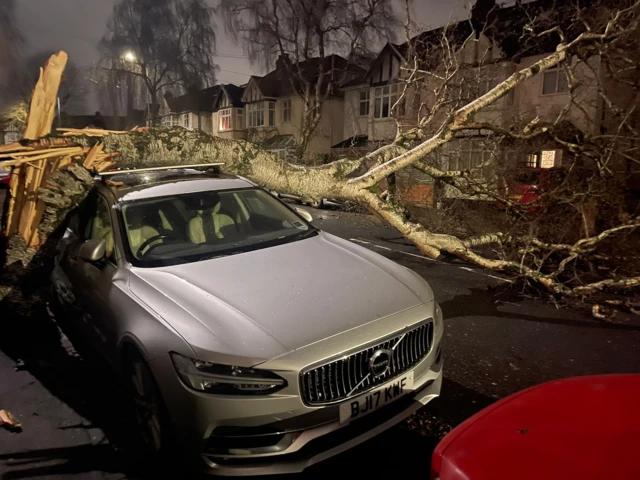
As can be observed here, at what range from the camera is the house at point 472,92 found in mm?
9641

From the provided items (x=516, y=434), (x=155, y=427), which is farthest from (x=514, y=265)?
(x=155, y=427)

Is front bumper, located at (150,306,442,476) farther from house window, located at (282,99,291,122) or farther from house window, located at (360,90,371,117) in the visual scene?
house window, located at (282,99,291,122)

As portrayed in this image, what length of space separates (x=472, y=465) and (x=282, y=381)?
0.93 m

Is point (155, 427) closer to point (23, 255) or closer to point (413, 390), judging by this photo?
point (413, 390)

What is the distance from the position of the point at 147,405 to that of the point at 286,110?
31856 mm

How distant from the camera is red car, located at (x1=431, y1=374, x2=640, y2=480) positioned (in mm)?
1584

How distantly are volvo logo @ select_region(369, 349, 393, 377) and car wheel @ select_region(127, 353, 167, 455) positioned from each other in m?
1.18

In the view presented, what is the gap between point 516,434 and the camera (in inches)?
72.1

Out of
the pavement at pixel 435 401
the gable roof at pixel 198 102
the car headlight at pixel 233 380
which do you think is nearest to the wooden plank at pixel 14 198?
the pavement at pixel 435 401

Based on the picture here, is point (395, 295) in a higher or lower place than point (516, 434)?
higher

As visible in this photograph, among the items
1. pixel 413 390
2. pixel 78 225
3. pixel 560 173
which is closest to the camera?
pixel 413 390

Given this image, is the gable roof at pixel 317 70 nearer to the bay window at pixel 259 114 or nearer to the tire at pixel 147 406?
the bay window at pixel 259 114

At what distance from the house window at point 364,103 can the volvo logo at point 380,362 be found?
26.2m

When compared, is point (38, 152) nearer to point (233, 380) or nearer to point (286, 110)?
point (233, 380)
